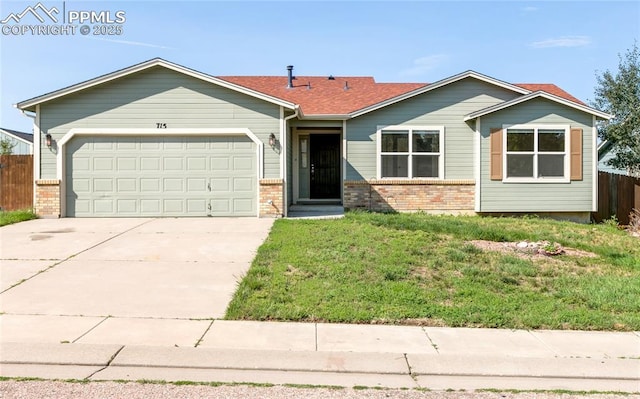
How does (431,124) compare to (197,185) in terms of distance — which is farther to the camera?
(431,124)

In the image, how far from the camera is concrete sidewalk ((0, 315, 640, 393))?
419 cm

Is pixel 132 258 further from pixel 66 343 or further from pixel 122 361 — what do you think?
pixel 122 361

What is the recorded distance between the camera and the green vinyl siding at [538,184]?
14.5 meters

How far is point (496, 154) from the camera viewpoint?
575 inches

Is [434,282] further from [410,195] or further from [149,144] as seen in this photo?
[149,144]

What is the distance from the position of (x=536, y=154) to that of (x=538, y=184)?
0.90 meters

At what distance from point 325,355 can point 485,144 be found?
11526 mm

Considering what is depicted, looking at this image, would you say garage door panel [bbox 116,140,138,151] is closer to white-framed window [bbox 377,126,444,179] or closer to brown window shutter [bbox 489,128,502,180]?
white-framed window [bbox 377,126,444,179]

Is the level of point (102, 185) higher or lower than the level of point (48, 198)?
higher

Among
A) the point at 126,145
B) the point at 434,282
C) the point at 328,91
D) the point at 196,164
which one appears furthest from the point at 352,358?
A: the point at 328,91

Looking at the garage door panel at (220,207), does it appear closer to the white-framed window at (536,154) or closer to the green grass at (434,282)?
the green grass at (434,282)

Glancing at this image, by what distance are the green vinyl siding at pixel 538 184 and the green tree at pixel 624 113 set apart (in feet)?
19.3

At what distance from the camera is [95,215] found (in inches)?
545

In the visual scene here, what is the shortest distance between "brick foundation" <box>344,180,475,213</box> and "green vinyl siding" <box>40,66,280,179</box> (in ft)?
9.05
